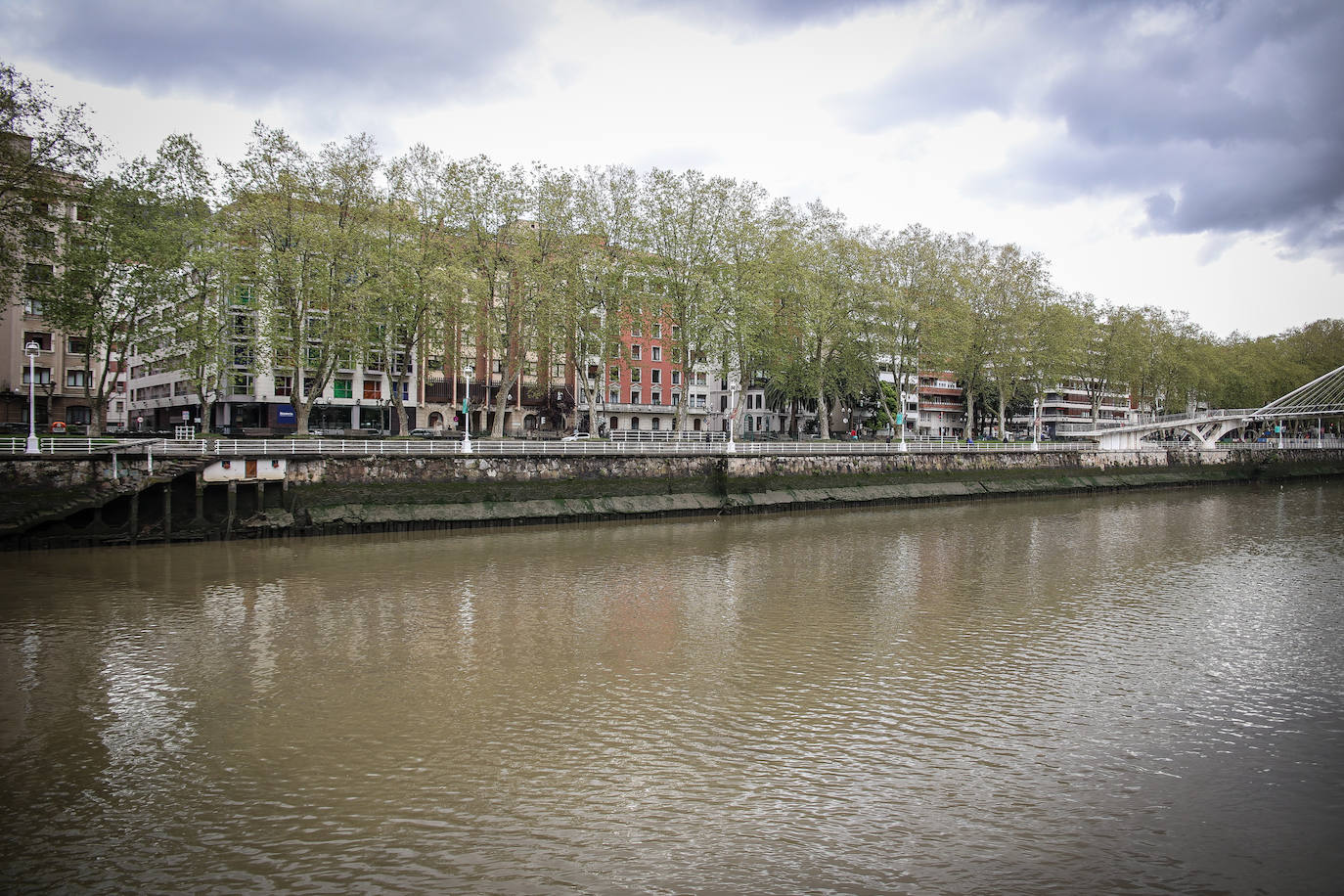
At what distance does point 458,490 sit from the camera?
37.5m

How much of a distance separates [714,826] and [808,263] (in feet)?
176

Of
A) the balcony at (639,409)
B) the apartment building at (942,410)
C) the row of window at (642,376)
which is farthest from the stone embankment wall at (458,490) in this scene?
the apartment building at (942,410)

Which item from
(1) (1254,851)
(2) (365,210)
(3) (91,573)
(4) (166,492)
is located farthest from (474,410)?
(1) (1254,851)

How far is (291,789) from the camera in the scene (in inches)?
411

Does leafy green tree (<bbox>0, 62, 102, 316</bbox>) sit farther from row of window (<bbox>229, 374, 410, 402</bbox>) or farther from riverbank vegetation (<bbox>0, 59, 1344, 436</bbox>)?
row of window (<bbox>229, 374, 410, 402</bbox>)

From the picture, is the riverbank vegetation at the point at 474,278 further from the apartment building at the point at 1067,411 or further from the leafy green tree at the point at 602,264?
the apartment building at the point at 1067,411

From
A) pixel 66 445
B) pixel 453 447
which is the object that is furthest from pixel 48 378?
pixel 453 447

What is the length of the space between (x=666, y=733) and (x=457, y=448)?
28855mm

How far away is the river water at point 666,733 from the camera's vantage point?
8.77m

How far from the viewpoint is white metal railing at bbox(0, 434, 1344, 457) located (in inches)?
1227

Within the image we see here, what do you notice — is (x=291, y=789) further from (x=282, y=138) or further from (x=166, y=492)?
(x=282, y=138)

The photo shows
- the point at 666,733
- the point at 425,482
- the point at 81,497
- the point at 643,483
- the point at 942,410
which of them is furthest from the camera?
the point at 942,410

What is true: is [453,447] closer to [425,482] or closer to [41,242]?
[425,482]

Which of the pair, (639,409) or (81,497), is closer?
(81,497)
